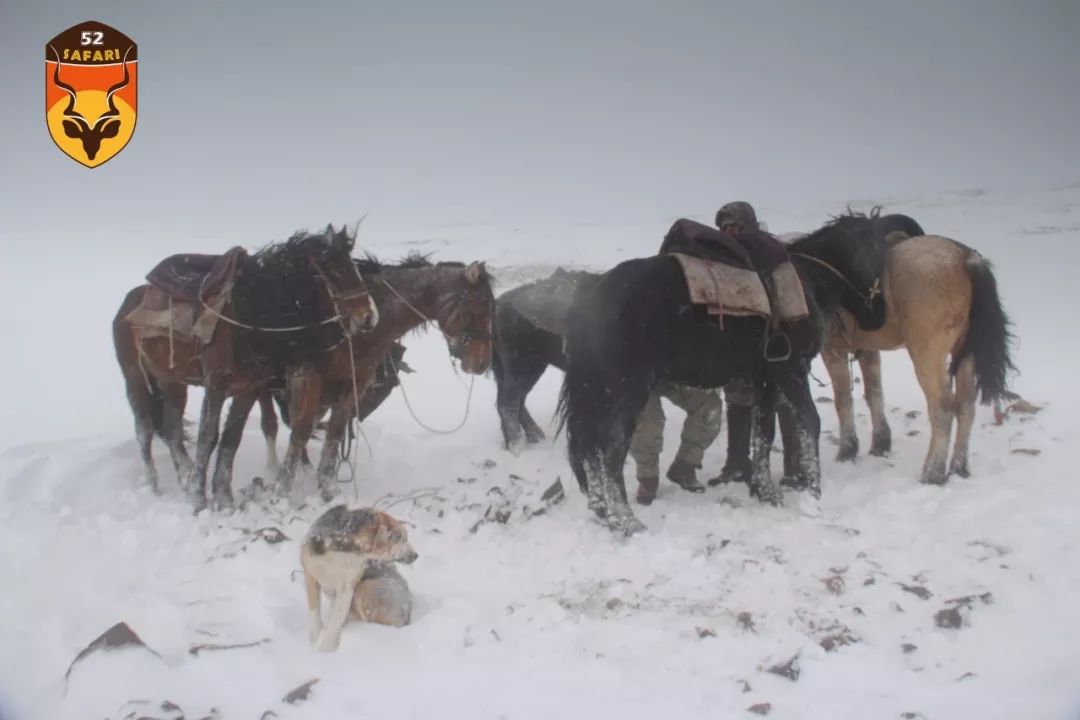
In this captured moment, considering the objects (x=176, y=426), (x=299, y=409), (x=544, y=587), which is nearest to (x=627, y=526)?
(x=544, y=587)

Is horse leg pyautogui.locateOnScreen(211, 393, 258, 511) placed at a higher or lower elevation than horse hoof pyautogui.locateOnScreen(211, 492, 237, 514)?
higher

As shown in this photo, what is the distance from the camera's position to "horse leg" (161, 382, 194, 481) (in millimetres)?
5242

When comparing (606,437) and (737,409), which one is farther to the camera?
(737,409)

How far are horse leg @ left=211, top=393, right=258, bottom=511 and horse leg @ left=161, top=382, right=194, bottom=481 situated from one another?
0.48m

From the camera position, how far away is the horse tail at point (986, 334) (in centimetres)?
482

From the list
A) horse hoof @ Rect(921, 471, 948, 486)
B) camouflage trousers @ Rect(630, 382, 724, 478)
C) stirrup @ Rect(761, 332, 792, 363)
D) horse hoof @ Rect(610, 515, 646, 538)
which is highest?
stirrup @ Rect(761, 332, 792, 363)

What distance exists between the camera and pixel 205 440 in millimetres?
4922

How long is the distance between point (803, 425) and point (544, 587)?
221cm

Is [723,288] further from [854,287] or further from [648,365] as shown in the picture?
[854,287]

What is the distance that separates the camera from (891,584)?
3.44 metres

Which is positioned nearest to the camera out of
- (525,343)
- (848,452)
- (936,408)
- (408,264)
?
(936,408)

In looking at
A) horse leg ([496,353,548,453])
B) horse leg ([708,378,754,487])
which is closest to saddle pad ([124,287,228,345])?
horse leg ([496,353,548,453])

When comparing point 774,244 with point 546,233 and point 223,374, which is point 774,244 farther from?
point 546,233

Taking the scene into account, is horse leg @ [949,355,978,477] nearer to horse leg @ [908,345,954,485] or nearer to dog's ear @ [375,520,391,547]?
horse leg @ [908,345,954,485]
